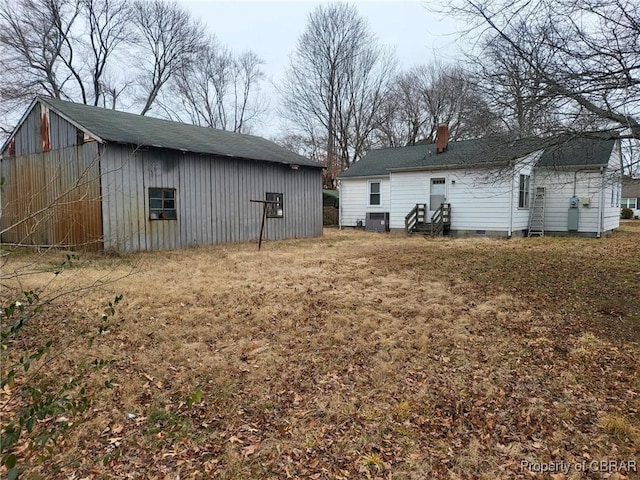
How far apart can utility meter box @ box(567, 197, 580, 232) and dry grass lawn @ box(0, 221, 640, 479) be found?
30.4 ft

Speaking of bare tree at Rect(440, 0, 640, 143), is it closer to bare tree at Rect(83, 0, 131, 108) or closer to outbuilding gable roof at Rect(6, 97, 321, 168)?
outbuilding gable roof at Rect(6, 97, 321, 168)

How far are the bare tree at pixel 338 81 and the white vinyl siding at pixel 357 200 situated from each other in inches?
398

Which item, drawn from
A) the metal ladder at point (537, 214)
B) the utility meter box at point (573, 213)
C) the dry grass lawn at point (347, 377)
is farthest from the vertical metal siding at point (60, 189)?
the utility meter box at point (573, 213)

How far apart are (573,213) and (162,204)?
1468 centimetres

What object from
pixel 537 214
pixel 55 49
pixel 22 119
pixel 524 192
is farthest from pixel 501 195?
pixel 55 49

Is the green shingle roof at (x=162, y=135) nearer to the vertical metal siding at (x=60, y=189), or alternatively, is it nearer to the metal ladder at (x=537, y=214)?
the vertical metal siding at (x=60, y=189)

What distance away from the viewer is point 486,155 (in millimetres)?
7258

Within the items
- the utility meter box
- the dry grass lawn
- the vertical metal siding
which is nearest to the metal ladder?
the utility meter box

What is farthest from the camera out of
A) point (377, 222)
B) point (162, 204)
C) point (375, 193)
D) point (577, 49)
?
point (375, 193)

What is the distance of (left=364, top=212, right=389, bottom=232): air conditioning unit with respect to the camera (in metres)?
18.6

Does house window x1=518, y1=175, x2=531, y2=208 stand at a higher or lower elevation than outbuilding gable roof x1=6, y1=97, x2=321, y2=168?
lower

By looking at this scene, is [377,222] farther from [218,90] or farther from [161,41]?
[161,41]

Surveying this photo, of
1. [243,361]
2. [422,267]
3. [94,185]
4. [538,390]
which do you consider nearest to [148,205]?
[94,185]

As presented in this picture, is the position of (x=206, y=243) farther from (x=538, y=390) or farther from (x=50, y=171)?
(x=538, y=390)
